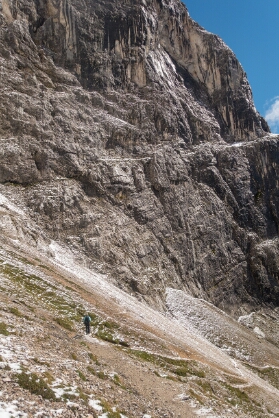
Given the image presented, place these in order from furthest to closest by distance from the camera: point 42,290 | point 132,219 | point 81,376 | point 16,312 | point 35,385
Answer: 1. point 132,219
2. point 42,290
3. point 16,312
4. point 81,376
5. point 35,385

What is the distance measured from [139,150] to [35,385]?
72506mm

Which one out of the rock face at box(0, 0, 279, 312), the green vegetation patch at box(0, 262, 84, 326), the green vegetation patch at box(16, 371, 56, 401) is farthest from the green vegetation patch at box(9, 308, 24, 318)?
the rock face at box(0, 0, 279, 312)

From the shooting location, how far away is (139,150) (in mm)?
82125

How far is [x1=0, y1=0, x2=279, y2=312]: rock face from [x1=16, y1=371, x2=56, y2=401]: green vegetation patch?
116 ft

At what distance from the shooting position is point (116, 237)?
208 feet

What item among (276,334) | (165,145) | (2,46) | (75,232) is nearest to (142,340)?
(75,232)

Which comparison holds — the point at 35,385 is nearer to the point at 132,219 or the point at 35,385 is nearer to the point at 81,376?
the point at 81,376

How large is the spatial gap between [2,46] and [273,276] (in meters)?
85.2

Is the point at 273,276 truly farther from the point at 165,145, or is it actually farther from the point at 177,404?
the point at 177,404

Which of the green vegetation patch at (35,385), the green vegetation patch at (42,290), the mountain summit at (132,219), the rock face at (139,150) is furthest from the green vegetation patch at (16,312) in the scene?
the rock face at (139,150)

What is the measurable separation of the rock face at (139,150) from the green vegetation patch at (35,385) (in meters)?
35.4

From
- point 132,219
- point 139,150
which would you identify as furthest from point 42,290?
point 139,150

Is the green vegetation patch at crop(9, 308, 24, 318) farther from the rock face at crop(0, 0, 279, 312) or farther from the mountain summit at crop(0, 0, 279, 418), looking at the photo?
the rock face at crop(0, 0, 279, 312)

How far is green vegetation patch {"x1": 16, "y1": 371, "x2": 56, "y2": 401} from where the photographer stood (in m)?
12.4
